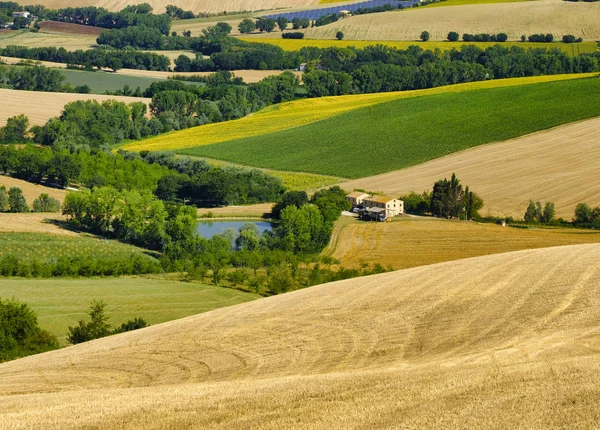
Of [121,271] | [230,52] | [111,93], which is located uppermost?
[230,52]

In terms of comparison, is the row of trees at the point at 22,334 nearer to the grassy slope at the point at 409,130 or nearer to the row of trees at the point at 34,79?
the grassy slope at the point at 409,130

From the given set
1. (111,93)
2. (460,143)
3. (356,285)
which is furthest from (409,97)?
(356,285)

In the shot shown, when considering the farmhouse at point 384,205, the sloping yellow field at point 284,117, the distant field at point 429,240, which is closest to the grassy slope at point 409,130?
the sloping yellow field at point 284,117

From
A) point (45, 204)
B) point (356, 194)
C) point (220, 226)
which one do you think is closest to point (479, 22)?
point (356, 194)

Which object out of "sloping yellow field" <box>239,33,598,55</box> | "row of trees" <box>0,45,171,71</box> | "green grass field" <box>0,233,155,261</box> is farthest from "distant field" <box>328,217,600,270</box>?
"row of trees" <box>0,45,171,71</box>

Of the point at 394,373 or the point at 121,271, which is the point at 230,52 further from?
the point at 394,373

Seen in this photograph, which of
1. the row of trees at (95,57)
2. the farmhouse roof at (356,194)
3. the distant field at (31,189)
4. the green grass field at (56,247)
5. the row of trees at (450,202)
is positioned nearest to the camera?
the green grass field at (56,247)
